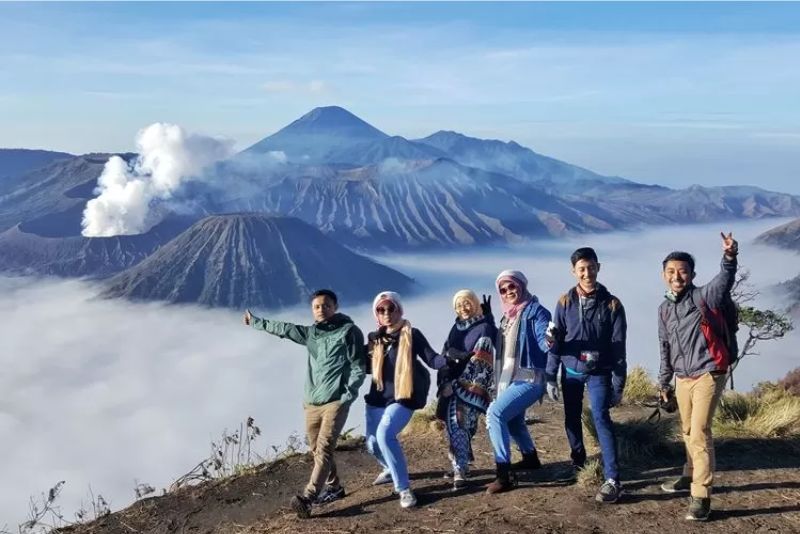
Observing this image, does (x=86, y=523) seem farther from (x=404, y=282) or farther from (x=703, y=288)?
(x=404, y=282)

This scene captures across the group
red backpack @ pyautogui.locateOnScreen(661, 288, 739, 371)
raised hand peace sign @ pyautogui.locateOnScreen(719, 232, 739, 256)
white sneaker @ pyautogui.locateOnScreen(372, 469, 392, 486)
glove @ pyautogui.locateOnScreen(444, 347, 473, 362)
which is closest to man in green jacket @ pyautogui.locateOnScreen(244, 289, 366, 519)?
white sneaker @ pyautogui.locateOnScreen(372, 469, 392, 486)

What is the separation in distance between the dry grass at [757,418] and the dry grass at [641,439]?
2.57 feet

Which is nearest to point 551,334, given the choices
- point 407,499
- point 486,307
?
point 486,307

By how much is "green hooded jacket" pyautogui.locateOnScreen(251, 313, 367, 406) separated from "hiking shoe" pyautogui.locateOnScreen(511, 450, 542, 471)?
1542 mm

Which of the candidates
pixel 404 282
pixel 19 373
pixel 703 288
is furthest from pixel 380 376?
pixel 404 282

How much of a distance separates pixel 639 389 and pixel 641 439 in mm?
3222

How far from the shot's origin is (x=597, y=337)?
219 inches

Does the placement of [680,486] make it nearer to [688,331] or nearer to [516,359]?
[688,331]

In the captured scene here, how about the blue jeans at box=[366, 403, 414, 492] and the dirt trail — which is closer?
the dirt trail

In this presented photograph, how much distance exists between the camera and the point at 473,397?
5.97 metres

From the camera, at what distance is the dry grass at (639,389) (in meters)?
9.68

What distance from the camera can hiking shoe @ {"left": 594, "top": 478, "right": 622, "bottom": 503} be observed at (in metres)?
5.64

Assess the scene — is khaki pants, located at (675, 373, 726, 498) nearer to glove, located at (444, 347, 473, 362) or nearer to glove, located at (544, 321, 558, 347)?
glove, located at (544, 321, 558, 347)

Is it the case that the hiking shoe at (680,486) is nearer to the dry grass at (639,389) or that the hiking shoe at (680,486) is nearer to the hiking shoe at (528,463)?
the hiking shoe at (528,463)
